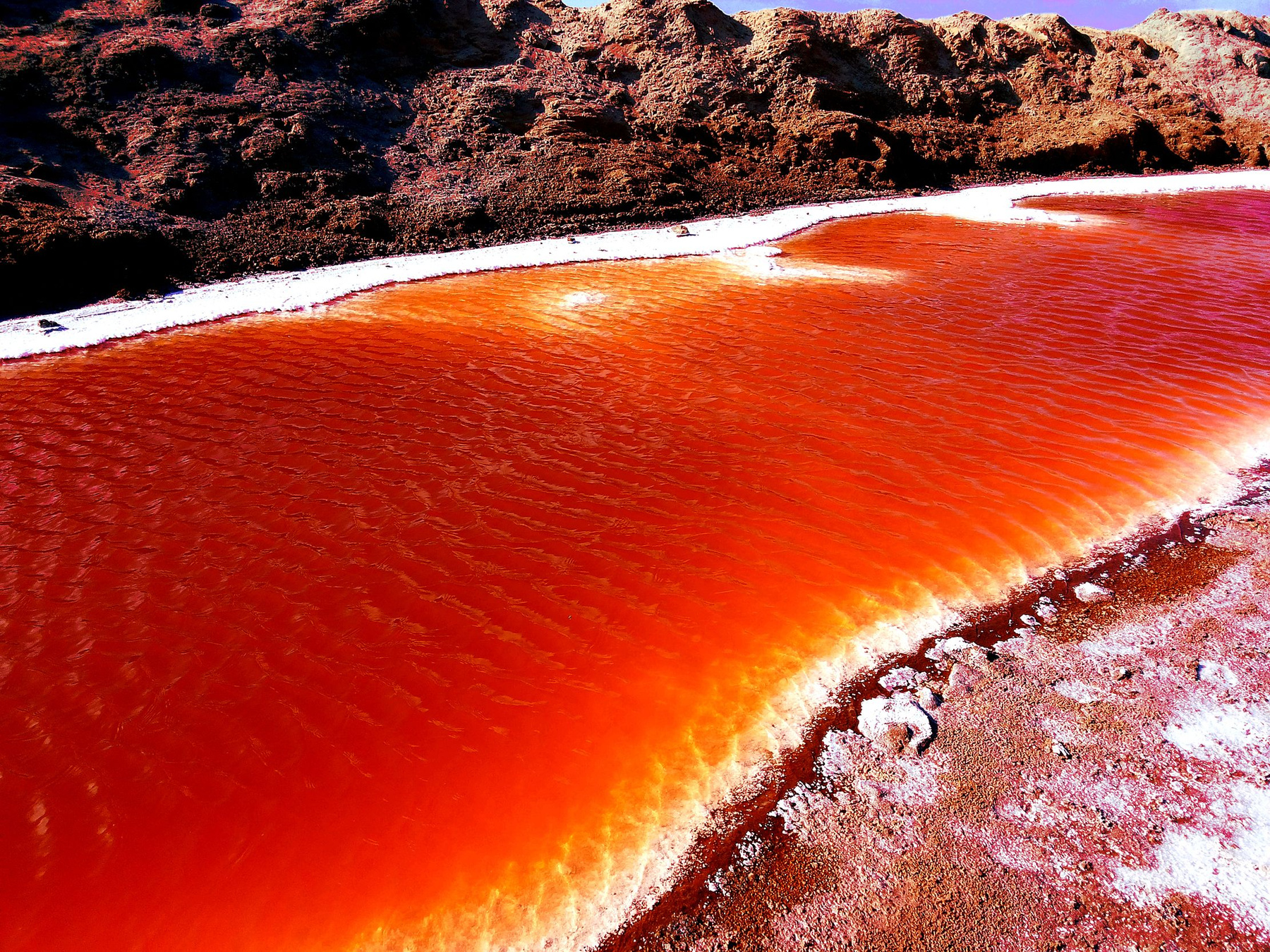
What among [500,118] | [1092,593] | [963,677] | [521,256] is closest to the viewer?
[963,677]

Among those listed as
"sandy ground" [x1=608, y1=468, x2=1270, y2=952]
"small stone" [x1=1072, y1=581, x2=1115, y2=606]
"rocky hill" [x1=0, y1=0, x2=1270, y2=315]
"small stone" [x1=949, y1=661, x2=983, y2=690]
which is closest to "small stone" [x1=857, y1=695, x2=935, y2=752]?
"sandy ground" [x1=608, y1=468, x2=1270, y2=952]

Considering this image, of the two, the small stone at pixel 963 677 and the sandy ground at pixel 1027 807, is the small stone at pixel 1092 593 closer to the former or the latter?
the sandy ground at pixel 1027 807

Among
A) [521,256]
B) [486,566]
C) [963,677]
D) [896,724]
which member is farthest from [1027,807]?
[521,256]

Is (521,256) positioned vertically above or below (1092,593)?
above

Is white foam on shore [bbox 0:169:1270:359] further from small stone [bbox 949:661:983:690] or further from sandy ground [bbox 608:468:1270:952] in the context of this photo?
small stone [bbox 949:661:983:690]

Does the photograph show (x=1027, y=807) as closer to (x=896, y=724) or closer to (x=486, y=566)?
(x=896, y=724)

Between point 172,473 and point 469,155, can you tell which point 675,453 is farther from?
point 469,155
